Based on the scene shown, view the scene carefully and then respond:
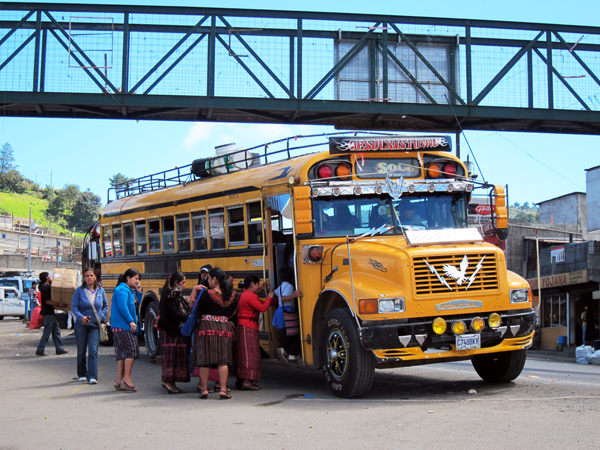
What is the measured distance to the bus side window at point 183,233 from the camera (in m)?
12.9

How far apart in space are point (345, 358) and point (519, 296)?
2.19 meters

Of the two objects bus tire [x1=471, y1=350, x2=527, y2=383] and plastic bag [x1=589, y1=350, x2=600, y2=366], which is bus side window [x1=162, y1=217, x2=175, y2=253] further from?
plastic bag [x1=589, y1=350, x2=600, y2=366]

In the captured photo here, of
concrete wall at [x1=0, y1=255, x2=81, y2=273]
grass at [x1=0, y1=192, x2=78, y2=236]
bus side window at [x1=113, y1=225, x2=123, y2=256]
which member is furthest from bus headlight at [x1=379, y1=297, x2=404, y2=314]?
grass at [x1=0, y1=192, x2=78, y2=236]

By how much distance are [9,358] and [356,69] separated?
1088cm

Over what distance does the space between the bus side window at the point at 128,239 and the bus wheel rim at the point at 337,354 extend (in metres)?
7.41

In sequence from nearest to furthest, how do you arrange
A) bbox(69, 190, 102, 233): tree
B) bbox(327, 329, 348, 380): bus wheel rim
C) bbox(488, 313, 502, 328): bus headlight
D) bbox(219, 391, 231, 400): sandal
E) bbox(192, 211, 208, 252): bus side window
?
1. bbox(488, 313, 502, 328): bus headlight
2. bbox(327, 329, 348, 380): bus wheel rim
3. bbox(219, 391, 231, 400): sandal
4. bbox(192, 211, 208, 252): bus side window
5. bbox(69, 190, 102, 233): tree

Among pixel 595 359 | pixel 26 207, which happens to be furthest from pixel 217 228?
pixel 26 207

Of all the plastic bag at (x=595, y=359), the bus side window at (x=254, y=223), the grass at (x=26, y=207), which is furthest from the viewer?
the grass at (x=26, y=207)

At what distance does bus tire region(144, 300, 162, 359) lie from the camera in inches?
553

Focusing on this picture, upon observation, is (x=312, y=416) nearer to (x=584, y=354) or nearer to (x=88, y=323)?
(x=88, y=323)

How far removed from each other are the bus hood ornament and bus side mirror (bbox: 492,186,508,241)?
4.43 ft

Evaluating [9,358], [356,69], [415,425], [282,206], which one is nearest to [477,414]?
[415,425]

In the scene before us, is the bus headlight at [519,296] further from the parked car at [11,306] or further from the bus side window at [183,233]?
the parked car at [11,306]

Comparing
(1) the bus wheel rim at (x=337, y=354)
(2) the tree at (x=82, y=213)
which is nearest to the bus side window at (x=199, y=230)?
(1) the bus wheel rim at (x=337, y=354)
